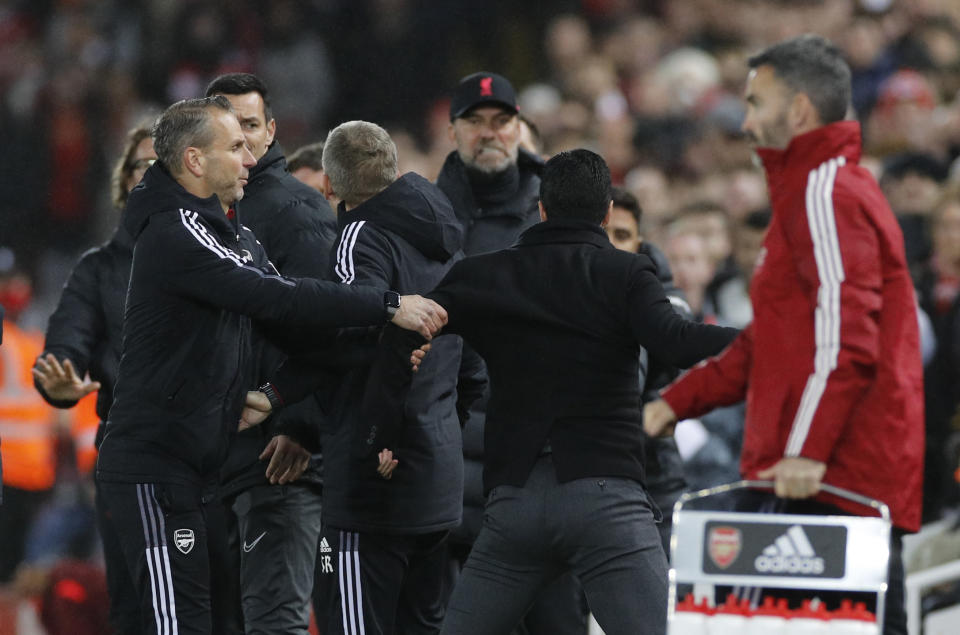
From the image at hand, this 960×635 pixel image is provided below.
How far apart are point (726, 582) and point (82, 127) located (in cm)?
1149

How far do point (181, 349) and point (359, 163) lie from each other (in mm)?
831

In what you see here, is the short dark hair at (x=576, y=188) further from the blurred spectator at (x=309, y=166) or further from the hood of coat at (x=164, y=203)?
the blurred spectator at (x=309, y=166)

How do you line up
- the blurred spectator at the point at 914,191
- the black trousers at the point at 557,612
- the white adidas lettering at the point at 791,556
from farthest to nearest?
the blurred spectator at the point at 914,191
the black trousers at the point at 557,612
the white adidas lettering at the point at 791,556

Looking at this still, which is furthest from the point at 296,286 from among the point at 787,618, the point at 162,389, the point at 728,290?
the point at 728,290

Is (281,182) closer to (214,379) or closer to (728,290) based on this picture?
(214,379)

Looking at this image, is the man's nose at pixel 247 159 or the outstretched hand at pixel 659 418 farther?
Result: the man's nose at pixel 247 159

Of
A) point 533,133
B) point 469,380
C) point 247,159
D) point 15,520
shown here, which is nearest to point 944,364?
point 533,133

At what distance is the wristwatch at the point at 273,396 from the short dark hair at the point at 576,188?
108 centimetres

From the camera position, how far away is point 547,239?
463cm

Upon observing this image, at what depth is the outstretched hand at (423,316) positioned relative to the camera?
15.2 ft

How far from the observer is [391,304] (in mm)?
4801

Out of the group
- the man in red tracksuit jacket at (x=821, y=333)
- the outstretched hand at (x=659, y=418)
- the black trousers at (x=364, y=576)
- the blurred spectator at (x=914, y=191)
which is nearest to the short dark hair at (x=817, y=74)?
the man in red tracksuit jacket at (x=821, y=333)

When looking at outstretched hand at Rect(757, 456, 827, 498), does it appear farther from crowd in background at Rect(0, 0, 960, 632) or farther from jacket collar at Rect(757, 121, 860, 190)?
crowd in background at Rect(0, 0, 960, 632)

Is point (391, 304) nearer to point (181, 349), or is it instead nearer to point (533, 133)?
point (181, 349)
